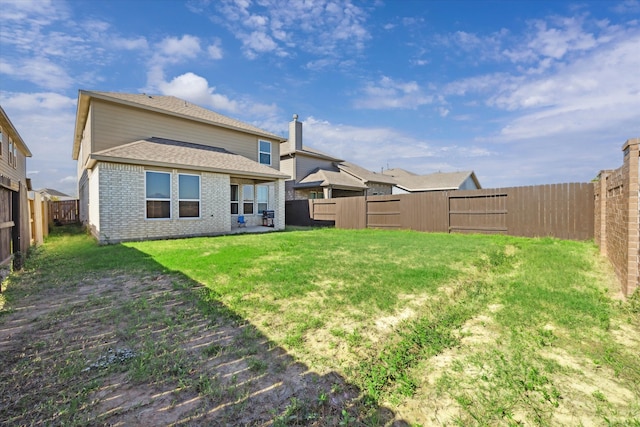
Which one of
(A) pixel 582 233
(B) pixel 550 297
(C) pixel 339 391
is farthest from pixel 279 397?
(A) pixel 582 233

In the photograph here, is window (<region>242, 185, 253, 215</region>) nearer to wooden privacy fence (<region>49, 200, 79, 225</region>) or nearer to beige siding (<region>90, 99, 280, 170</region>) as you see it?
beige siding (<region>90, 99, 280, 170</region>)

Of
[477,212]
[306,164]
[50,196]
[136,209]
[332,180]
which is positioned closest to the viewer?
[136,209]

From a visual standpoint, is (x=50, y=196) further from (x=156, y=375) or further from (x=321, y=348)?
(x=321, y=348)

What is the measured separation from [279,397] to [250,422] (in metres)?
0.30

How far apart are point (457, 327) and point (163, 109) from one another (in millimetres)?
14124

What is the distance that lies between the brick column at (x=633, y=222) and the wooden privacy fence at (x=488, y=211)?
706 cm

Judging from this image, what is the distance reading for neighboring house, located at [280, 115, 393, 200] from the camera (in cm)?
2065

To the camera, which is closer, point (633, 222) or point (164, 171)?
point (633, 222)

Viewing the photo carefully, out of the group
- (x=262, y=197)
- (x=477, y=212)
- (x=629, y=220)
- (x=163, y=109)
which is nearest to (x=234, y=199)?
(x=262, y=197)

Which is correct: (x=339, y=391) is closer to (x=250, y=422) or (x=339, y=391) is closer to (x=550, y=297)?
(x=250, y=422)

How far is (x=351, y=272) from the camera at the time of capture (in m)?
5.51

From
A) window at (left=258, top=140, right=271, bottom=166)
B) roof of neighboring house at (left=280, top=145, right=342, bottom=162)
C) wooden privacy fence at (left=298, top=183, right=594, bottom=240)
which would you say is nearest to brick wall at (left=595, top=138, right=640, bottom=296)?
wooden privacy fence at (left=298, top=183, right=594, bottom=240)

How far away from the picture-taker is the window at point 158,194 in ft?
34.8

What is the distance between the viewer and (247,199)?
1538 cm
